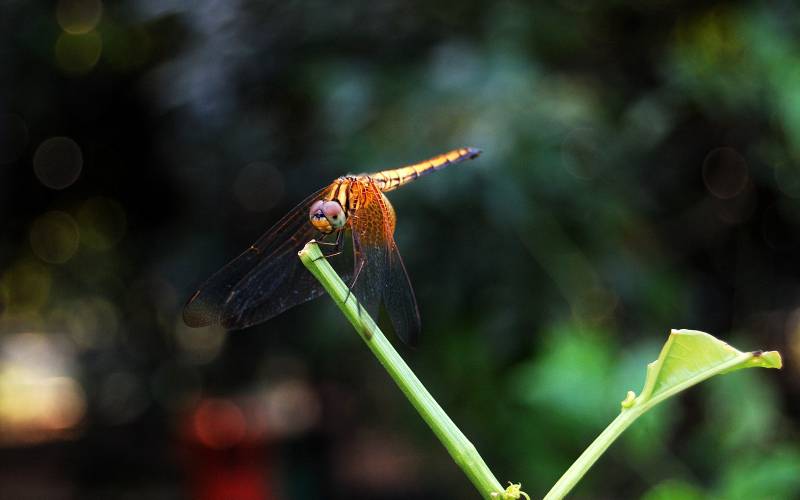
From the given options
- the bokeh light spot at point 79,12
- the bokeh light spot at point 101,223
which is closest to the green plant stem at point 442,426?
the bokeh light spot at point 79,12

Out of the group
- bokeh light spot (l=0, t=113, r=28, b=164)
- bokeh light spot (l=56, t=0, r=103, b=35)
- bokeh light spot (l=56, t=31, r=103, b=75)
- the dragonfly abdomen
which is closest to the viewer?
the dragonfly abdomen

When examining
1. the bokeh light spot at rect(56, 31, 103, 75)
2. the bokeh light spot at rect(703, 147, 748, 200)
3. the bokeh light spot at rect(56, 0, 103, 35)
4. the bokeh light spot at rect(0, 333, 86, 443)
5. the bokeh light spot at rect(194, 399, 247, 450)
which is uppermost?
the bokeh light spot at rect(0, 333, 86, 443)

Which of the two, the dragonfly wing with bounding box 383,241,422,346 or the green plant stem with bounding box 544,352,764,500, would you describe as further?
the dragonfly wing with bounding box 383,241,422,346

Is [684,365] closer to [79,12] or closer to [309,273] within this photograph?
[309,273]

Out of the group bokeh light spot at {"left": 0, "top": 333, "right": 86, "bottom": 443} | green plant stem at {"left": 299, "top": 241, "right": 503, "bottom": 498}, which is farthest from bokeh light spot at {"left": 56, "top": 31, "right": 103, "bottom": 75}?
green plant stem at {"left": 299, "top": 241, "right": 503, "bottom": 498}

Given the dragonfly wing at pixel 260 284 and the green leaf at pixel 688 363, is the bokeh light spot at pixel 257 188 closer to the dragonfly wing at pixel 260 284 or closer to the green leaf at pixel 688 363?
the dragonfly wing at pixel 260 284

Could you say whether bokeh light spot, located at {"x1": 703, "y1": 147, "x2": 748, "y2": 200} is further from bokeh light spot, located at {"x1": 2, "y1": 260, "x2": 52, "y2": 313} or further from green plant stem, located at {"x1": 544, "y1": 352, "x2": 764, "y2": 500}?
bokeh light spot, located at {"x1": 2, "y1": 260, "x2": 52, "y2": 313}

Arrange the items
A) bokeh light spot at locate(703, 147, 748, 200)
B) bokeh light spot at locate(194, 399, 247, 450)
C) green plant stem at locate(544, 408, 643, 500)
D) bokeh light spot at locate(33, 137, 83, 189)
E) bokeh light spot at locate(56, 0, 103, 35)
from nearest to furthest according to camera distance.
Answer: green plant stem at locate(544, 408, 643, 500), bokeh light spot at locate(703, 147, 748, 200), bokeh light spot at locate(56, 0, 103, 35), bokeh light spot at locate(33, 137, 83, 189), bokeh light spot at locate(194, 399, 247, 450)
